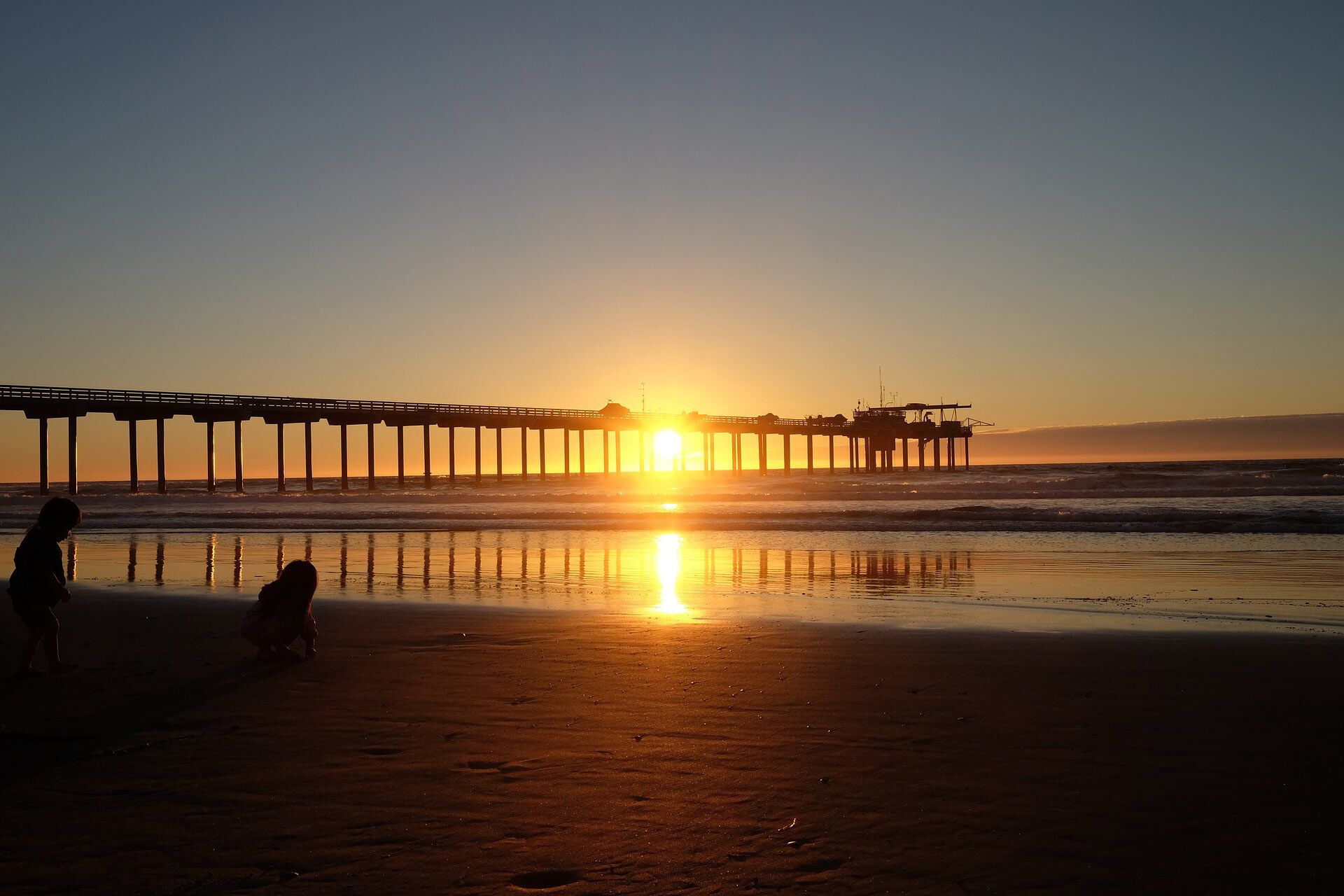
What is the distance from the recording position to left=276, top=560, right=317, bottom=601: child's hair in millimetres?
7031

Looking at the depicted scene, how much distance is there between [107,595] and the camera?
1130cm

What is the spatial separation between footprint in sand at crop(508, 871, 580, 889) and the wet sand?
12 millimetres

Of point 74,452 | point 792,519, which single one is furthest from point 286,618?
point 74,452

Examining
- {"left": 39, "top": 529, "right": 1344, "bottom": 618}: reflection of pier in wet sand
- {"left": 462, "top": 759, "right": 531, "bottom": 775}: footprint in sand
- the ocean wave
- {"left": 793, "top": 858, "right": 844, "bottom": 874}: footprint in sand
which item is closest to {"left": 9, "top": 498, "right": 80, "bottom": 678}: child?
{"left": 462, "top": 759, "right": 531, "bottom": 775}: footprint in sand

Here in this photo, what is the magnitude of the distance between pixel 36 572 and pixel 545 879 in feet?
16.5

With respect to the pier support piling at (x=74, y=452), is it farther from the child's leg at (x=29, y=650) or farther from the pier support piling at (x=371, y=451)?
the child's leg at (x=29, y=650)

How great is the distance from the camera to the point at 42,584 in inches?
259

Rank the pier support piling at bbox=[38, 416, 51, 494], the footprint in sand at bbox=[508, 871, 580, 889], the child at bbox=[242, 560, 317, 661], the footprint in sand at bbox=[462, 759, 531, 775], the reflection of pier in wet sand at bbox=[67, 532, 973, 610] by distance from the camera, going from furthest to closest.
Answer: the pier support piling at bbox=[38, 416, 51, 494], the reflection of pier in wet sand at bbox=[67, 532, 973, 610], the child at bbox=[242, 560, 317, 661], the footprint in sand at bbox=[462, 759, 531, 775], the footprint in sand at bbox=[508, 871, 580, 889]

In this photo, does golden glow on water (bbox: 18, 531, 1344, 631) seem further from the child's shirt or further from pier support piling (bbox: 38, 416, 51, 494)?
pier support piling (bbox: 38, 416, 51, 494)

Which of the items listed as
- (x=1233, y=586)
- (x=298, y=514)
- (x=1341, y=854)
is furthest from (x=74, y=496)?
(x=1341, y=854)

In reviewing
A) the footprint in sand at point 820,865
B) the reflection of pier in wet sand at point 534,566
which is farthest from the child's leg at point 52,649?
the footprint in sand at point 820,865

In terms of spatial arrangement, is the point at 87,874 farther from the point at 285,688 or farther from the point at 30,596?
the point at 30,596

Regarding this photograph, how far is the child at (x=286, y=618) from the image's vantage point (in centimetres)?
698

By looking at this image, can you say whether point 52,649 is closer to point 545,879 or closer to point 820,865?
point 545,879
